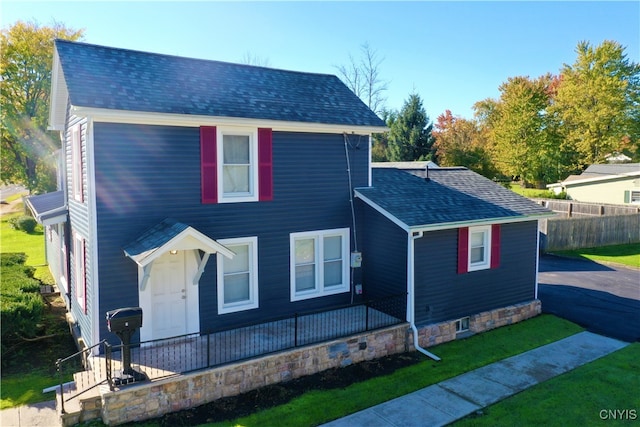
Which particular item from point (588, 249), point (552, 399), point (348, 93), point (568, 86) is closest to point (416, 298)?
point (552, 399)

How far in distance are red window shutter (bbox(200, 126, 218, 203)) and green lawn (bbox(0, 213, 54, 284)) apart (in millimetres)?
11462

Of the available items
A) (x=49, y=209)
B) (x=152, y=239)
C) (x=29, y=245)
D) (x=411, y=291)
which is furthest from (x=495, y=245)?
(x=29, y=245)

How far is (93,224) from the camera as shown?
29.3ft

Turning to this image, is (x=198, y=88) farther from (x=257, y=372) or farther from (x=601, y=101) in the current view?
(x=601, y=101)

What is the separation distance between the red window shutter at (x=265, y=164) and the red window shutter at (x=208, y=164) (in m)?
1.09

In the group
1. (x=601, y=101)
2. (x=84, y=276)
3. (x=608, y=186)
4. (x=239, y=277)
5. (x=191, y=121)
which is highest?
(x=601, y=101)

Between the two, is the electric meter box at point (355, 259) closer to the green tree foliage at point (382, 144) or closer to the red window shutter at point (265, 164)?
the red window shutter at point (265, 164)

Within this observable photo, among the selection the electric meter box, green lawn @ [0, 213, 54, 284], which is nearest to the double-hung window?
the electric meter box

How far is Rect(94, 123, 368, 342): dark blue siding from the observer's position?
911 centimetres

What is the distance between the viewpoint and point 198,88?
10.6m

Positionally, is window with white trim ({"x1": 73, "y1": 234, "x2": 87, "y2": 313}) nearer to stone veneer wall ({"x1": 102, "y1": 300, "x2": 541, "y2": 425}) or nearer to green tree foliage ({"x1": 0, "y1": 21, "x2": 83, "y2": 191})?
stone veneer wall ({"x1": 102, "y1": 300, "x2": 541, "y2": 425})

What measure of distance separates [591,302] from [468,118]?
4742 cm

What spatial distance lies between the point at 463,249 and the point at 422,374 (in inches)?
146

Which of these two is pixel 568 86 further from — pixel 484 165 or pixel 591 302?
pixel 591 302
